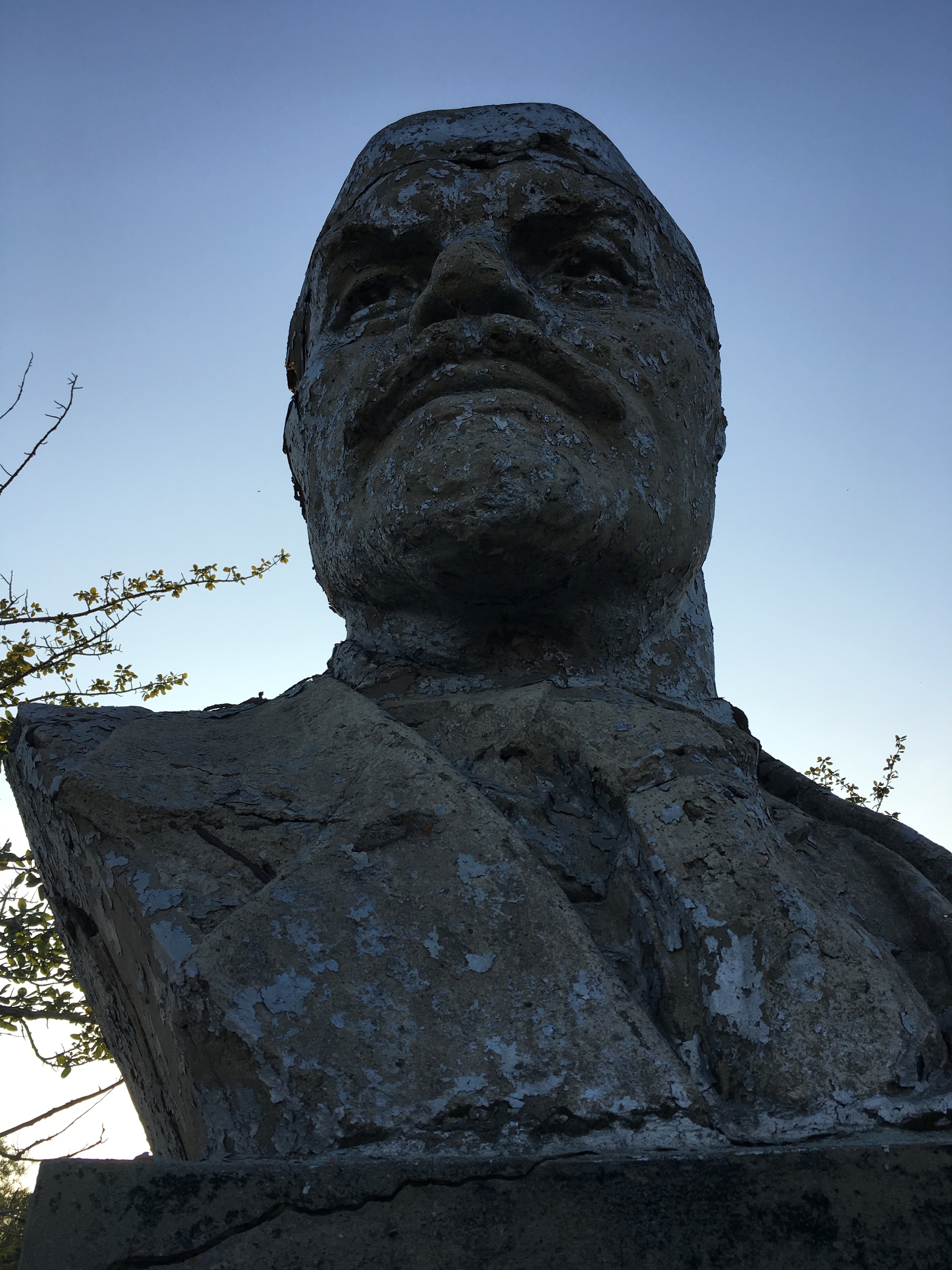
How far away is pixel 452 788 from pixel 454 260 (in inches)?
49.7

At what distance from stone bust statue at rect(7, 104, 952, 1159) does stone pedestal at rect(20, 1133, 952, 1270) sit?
0.41 feet

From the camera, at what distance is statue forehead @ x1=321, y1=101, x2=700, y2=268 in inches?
112

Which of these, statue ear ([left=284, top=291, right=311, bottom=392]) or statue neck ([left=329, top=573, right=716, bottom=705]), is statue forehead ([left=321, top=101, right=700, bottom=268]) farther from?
statue neck ([left=329, top=573, right=716, bottom=705])

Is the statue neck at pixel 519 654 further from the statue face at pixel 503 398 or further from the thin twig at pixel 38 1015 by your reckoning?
the thin twig at pixel 38 1015

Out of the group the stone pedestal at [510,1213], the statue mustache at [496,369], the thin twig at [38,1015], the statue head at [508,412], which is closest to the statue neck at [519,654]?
the statue head at [508,412]

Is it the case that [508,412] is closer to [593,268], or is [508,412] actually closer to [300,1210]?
[593,268]

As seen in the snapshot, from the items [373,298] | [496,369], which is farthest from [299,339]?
[496,369]

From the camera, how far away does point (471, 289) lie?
97.3 inches

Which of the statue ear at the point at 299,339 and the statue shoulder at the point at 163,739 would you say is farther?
the statue ear at the point at 299,339

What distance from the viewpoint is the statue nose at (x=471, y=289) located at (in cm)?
247

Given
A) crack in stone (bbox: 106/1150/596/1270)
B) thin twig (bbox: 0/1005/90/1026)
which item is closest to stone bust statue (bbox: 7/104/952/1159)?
crack in stone (bbox: 106/1150/596/1270)

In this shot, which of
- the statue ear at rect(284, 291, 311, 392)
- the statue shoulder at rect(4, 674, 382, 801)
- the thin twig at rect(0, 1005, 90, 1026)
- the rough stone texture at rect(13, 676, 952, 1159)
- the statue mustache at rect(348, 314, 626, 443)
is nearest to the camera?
the rough stone texture at rect(13, 676, 952, 1159)

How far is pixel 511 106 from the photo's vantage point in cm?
300

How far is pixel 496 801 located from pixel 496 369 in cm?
96
